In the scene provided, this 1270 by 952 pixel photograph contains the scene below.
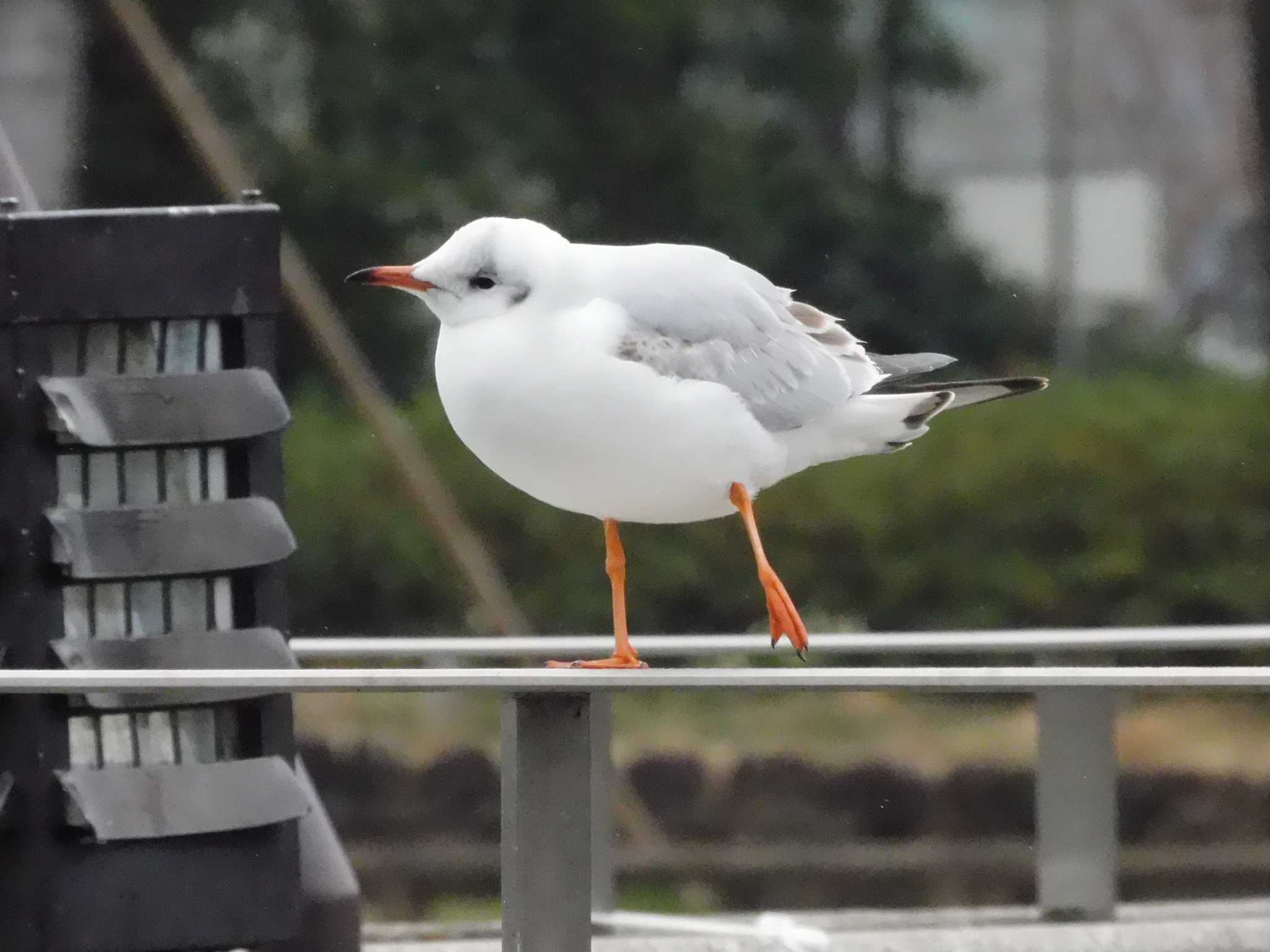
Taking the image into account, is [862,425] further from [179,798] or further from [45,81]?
[45,81]

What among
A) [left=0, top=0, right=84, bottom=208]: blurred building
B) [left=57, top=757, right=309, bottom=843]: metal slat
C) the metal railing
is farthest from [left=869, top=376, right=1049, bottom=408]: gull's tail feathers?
[left=0, top=0, right=84, bottom=208]: blurred building

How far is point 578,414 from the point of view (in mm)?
2678

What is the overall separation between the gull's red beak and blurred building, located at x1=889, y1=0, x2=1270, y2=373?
7.54m

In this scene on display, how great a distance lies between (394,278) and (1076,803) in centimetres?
170

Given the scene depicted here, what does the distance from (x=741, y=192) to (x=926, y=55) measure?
3.87 feet

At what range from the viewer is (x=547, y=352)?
2689 millimetres

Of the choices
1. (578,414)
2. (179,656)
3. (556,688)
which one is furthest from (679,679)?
(179,656)

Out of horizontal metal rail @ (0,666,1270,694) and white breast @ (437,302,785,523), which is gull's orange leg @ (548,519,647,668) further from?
horizontal metal rail @ (0,666,1270,694)

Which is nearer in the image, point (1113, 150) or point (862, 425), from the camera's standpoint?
point (862, 425)

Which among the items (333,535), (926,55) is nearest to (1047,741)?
(333,535)

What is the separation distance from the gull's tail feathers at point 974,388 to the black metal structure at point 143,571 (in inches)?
33.6

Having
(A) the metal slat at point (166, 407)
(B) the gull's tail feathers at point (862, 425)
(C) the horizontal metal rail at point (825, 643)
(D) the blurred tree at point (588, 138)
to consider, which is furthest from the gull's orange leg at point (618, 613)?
(D) the blurred tree at point (588, 138)

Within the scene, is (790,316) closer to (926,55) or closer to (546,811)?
(546,811)

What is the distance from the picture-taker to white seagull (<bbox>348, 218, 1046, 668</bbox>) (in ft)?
8.80
